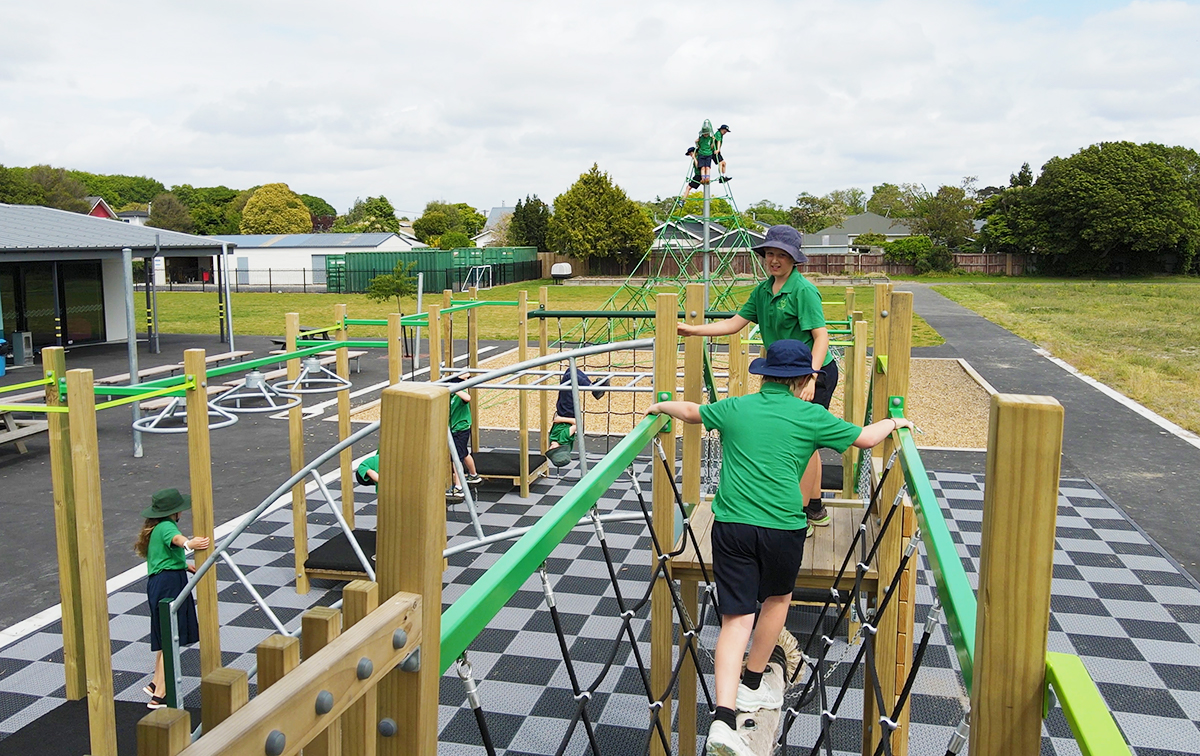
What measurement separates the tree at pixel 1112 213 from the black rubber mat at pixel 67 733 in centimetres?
5107

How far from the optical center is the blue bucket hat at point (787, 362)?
120 inches

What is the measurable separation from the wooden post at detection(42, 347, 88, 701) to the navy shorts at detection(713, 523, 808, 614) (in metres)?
3.06

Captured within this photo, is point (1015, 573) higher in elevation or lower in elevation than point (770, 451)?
higher

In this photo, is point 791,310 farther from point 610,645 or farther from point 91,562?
point 91,562

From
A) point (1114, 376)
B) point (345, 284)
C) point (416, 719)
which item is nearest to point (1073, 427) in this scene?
point (1114, 376)

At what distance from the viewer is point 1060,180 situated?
48.8m

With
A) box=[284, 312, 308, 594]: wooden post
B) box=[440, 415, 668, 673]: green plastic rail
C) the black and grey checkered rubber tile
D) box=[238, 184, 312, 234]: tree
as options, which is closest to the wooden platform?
the black and grey checkered rubber tile

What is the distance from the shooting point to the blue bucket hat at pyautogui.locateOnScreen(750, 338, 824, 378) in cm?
304

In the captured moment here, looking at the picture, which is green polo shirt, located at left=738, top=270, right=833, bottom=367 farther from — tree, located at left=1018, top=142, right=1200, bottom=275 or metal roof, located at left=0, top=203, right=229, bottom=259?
tree, located at left=1018, top=142, right=1200, bottom=275

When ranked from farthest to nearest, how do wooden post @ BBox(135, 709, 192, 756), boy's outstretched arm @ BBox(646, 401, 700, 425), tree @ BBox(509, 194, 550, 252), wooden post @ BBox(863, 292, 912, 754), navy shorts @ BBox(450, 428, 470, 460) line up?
tree @ BBox(509, 194, 550, 252) → navy shorts @ BBox(450, 428, 470, 460) → wooden post @ BBox(863, 292, 912, 754) → boy's outstretched arm @ BBox(646, 401, 700, 425) → wooden post @ BBox(135, 709, 192, 756)

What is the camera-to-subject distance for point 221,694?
94 cm

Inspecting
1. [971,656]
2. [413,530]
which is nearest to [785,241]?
[971,656]

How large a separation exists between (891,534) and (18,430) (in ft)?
35.8

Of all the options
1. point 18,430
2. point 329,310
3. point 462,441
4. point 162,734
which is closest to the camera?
point 162,734
